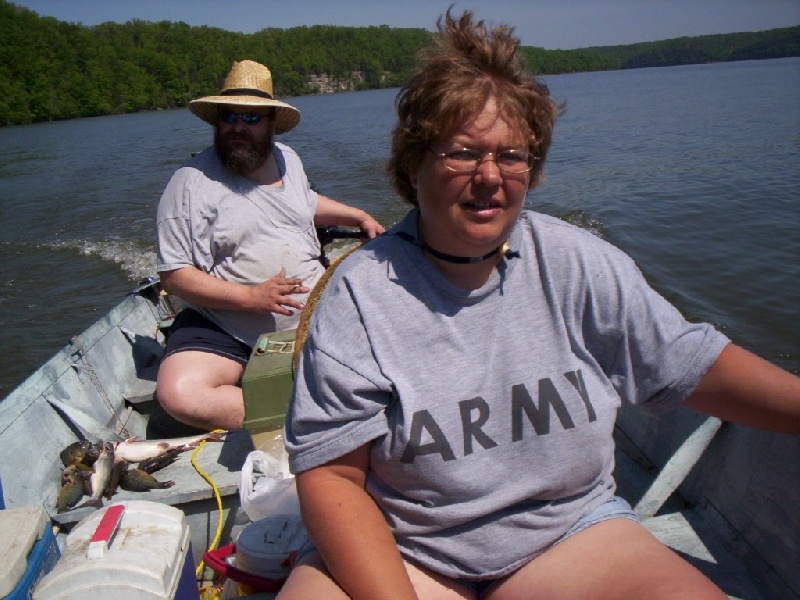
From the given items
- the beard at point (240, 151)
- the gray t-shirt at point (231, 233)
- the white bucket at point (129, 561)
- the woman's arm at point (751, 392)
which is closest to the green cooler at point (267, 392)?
the gray t-shirt at point (231, 233)

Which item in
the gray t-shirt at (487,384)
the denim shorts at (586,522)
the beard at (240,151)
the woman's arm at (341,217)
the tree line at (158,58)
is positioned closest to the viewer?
the gray t-shirt at (487,384)

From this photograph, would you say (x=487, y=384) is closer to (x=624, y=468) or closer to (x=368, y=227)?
(x=624, y=468)

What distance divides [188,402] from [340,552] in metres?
1.90

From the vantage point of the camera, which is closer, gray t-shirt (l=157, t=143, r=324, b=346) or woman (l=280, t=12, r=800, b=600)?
woman (l=280, t=12, r=800, b=600)

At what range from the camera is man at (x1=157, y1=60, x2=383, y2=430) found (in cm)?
317

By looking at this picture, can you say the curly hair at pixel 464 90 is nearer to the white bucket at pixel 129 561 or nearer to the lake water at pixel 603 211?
the lake water at pixel 603 211

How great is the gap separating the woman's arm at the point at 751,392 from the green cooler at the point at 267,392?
1614mm

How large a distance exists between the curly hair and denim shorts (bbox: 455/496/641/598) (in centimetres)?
86

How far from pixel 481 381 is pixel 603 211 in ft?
36.5

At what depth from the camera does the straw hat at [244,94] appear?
11.2ft

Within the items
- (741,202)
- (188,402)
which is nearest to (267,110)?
(188,402)

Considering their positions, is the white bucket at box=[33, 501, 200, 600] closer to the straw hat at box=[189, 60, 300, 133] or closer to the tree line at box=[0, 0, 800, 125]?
the straw hat at box=[189, 60, 300, 133]

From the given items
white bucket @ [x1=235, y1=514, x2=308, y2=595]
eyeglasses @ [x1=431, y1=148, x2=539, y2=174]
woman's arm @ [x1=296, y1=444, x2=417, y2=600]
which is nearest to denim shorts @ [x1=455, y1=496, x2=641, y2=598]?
woman's arm @ [x1=296, y1=444, x2=417, y2=600]

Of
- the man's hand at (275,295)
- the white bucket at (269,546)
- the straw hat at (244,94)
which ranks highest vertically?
the straw hat at (244,94)
